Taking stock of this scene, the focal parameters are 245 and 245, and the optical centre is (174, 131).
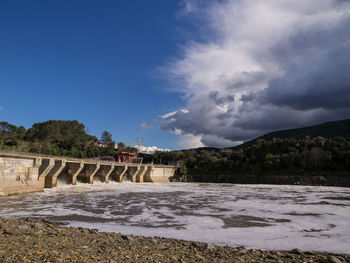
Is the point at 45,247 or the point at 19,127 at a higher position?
the point at 19,127

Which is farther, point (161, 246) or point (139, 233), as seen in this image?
point (139, 233)

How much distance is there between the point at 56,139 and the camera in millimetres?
92375

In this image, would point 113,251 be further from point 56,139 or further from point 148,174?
point 56,139

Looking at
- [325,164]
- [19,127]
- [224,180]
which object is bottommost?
[224,180]

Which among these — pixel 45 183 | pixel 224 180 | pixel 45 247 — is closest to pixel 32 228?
pixel 45 247

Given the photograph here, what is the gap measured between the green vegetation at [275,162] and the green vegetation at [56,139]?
36849 millimetres

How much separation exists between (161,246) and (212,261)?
2177 millimetres

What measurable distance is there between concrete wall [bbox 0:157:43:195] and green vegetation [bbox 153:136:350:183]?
51927mm

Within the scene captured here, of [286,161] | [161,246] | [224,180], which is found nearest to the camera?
[161,246]

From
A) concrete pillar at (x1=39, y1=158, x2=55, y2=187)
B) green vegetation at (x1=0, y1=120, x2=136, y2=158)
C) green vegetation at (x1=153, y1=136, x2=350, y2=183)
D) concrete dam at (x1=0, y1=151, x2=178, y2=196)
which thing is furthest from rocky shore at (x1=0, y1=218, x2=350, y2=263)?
green vegetation at (x1=0, y1=120, x2=136, y2=158)

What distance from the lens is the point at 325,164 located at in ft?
202

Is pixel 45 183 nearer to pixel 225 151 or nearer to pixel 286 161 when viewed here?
pixel 286 161

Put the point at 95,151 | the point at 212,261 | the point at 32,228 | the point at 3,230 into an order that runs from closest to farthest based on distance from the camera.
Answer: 1. the point at 212,261
2. the point at 3,230
3. the point at 32,228
4. the point at 95,151

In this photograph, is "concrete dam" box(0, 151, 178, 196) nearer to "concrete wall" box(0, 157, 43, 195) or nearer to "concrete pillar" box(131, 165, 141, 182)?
"concrete wall" box(0, 157, 43, 195)
